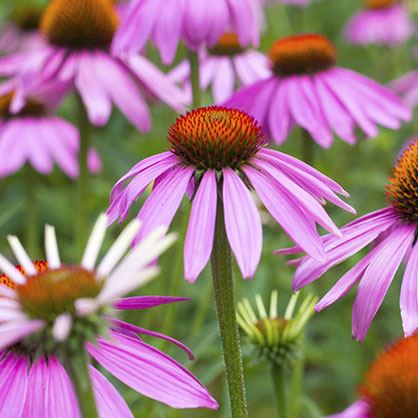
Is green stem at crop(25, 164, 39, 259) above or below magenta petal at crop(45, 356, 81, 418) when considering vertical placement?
above

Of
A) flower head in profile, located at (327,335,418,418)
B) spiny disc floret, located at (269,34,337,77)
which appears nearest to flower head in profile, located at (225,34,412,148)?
spiny disc floret, located at (269,34,337,77)

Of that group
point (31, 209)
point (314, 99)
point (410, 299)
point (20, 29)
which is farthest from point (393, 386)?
point (20, 29)

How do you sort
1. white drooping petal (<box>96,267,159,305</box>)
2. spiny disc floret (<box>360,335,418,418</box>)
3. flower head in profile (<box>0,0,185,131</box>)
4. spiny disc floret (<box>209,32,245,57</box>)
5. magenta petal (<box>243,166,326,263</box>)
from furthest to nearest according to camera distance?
spiny disc floret (<box>209,32,245,57</box>) → flower head in profile (<box>0,0,185,131</box>) → magenta petal (<box>243,166,326,263</box>) → spiny disc floret (<box>360,335,418,418</box>) → white drooping petal (<box>96,267,159,305</box>)

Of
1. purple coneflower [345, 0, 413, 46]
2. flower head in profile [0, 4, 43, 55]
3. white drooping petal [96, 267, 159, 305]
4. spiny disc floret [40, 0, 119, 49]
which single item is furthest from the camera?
purple coneflower [345, 0, 413, 46]

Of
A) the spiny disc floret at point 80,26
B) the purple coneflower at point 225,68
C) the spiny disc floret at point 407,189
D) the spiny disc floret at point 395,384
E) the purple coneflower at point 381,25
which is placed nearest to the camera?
the spiny disc floret at point 395,384

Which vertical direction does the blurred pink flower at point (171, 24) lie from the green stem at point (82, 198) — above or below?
above

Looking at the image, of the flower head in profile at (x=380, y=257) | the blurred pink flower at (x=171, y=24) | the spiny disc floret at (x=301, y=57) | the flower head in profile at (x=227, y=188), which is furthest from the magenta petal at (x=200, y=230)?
the spiny disc floret at (x=301, y=57)

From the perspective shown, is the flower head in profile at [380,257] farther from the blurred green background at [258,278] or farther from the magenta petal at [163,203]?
the blurred green background at [258,278]

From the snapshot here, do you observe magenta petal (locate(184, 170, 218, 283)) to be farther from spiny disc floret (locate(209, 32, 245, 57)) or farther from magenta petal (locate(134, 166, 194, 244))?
spiny disc floret (locate(209, 32, 245, 57))
